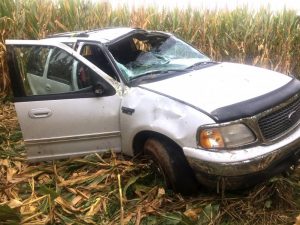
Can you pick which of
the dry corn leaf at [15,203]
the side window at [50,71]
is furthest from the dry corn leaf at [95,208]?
the side window at [50,71]

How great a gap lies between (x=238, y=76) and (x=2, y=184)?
8.75 ft

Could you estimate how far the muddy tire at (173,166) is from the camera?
11.8 feet

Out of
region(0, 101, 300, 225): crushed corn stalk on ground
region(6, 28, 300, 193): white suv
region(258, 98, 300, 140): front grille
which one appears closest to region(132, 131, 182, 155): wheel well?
region(6, 28, 300, 193): white suv

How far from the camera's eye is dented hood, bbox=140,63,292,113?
3.49 meters

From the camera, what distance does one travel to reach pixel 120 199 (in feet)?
12.1

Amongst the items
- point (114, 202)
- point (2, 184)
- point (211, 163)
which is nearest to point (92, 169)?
point (114, 202)

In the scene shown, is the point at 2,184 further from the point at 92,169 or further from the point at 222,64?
the point at 222,64

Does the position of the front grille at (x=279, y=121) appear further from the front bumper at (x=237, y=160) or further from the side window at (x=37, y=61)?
the side window at (x=37, y=61)

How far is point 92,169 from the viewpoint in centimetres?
425

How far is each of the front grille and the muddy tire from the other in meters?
0.75

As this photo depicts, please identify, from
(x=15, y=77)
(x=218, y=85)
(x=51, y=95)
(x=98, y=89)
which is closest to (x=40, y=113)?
(x=51, y=95)

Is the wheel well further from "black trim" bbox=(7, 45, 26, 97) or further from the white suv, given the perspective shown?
"black trim" bbox=(7, 45, 26, 97)

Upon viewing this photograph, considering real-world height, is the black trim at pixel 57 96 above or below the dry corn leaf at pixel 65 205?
above

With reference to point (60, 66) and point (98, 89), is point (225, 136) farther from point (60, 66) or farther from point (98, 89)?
point (60, 66)
